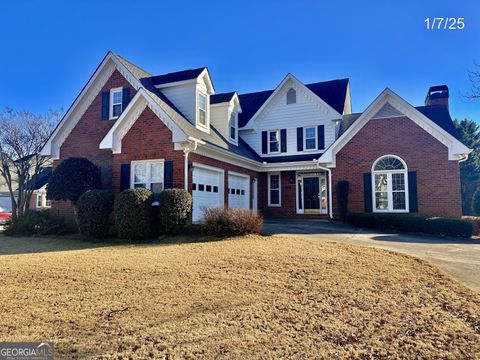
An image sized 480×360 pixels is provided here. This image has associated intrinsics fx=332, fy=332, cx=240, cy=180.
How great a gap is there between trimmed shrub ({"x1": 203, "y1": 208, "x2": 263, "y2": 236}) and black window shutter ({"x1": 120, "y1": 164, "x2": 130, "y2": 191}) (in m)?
4.35

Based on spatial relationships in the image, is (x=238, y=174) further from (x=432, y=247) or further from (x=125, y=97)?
(x=432, y=247)

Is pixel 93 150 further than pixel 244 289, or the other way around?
pixel 93 150

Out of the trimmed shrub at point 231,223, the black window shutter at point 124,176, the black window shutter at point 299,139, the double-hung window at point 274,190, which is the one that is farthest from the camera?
the double-hung window at point 274,190

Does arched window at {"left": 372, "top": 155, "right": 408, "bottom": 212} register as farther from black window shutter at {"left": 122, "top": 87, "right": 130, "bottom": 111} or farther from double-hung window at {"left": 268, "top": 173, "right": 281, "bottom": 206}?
black window shutter at {"left": 122, "top": 87, "right": 130, "bottom": 111}

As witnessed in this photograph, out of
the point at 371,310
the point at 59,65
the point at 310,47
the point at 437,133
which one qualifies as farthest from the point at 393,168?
the point at 59,65

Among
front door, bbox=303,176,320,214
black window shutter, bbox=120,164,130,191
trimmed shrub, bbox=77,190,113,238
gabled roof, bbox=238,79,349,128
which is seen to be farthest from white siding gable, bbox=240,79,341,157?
trimmed shrub, bbox=77,190,113,238


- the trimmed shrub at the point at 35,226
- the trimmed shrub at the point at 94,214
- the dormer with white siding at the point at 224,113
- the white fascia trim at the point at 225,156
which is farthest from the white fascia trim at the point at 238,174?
the trimmed shrub at the point at 35,226

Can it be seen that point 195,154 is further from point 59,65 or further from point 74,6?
point 59,65

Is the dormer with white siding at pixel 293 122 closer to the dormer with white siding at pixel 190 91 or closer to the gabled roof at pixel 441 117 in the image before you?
the gabled roof at pixel 441 117

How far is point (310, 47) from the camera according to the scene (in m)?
14.4

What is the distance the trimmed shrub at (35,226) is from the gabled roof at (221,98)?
10105 millimetres

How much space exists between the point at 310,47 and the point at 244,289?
12.0 metres

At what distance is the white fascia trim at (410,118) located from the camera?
14.9 m

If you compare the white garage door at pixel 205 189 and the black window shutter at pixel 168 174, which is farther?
the white garage door at pixel 205 189
